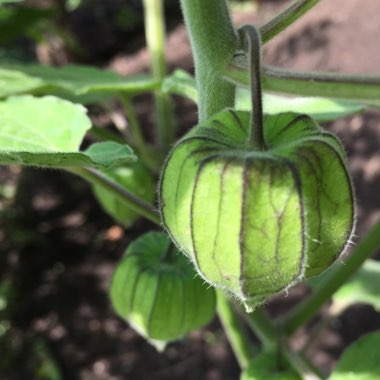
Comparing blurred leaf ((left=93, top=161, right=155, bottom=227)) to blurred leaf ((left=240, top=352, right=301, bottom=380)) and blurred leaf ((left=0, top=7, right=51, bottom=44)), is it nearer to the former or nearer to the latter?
blurred leaf ((left=240, top=352, right=301, bottom=380))

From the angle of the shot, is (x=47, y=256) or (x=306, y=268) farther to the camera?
(x=47, y=256)

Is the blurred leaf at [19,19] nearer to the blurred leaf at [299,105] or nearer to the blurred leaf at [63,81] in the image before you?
the blurred leaf at [63,81]

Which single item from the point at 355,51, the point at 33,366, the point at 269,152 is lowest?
the point at 33,366

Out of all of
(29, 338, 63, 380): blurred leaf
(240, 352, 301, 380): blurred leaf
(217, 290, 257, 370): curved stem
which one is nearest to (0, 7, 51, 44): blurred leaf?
(29, 338, 63, 380): blurred leaf

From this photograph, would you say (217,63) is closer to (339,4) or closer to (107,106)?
(107,106)

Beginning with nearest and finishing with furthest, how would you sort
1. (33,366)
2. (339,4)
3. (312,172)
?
(312,172) → (33,366) → (339,4)

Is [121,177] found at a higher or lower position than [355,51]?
higher

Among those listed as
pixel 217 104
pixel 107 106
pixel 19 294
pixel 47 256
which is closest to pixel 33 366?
pixel 19 294

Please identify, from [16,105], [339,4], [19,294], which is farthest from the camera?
[339,4]
